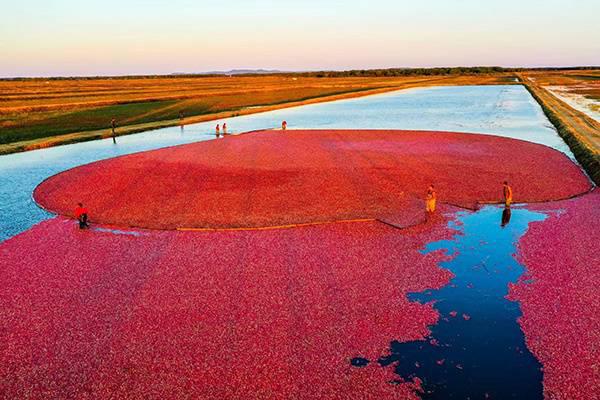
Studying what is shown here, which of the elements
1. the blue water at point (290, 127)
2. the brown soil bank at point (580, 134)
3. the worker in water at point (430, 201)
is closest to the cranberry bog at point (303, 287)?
the worker in water at point (430, 201)

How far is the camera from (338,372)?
11.2m

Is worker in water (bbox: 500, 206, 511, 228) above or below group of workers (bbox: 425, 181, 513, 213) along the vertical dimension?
below

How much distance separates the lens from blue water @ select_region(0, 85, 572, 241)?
28753 millimetres

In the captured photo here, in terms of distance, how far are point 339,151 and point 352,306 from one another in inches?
1033

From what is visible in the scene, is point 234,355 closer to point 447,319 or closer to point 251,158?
point 447,319

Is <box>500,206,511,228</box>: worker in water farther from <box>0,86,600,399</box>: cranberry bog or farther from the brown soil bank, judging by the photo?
the brown soil bank

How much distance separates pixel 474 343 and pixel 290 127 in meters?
47.5

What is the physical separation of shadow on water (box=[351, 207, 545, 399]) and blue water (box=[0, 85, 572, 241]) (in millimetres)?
17634

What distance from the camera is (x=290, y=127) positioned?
5816 cm

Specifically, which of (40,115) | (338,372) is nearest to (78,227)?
(338,372)

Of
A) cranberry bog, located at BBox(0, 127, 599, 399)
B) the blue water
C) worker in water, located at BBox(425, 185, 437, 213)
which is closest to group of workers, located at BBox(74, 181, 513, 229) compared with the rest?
worker in water, located at BBox(425, 185, 437, 213)

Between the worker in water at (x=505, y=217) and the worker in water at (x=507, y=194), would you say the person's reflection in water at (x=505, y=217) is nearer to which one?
the worker in water at (x=505, y=217)

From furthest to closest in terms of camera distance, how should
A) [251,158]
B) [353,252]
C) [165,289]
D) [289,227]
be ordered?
[251,158], [289,227], [353,252], [165,289]

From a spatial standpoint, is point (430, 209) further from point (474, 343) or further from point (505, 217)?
point (474, 343)
